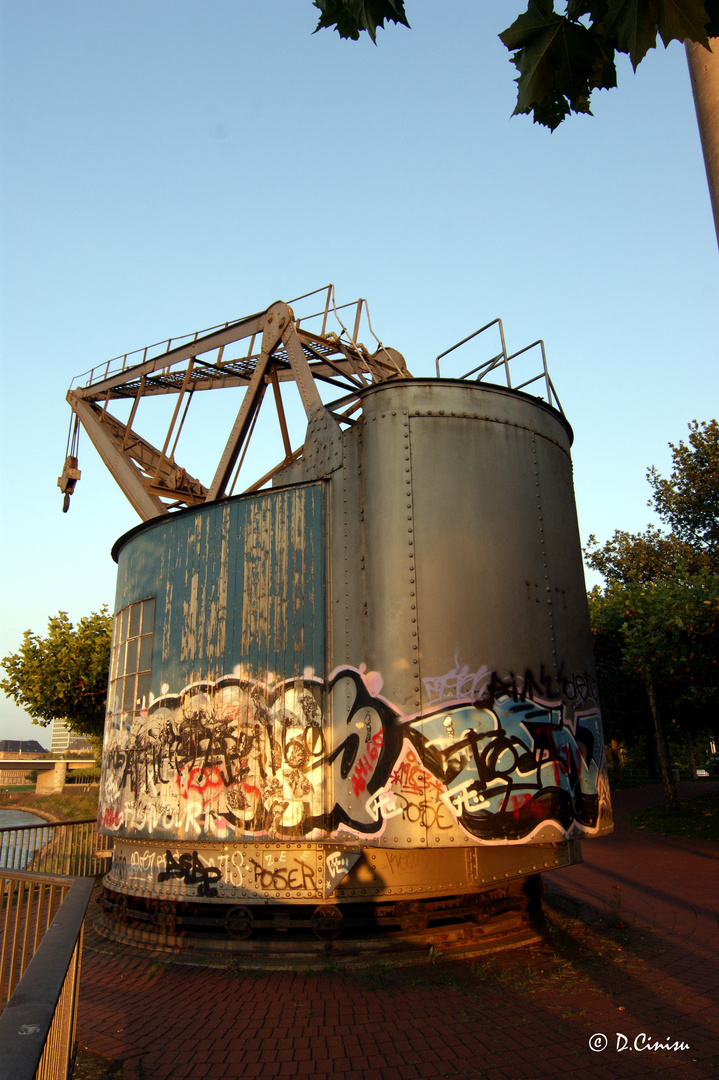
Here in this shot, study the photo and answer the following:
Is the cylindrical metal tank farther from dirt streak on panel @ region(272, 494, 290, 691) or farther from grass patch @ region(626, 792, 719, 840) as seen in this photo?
grass patch @ region(626, 792, 719, 840)

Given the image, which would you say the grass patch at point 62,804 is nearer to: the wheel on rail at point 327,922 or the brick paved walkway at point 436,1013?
the wheel on rail at point 327,922

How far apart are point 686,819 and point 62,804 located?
129ft

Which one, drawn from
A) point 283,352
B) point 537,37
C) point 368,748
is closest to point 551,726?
point 368,748

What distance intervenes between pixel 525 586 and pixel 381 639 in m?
1.85

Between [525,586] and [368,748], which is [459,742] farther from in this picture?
[525,586]

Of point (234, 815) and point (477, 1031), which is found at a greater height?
point (234, 815)

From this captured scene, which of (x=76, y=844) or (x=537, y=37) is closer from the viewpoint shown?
(x=537, y=37)

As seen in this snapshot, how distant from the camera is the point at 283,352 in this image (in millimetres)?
13961

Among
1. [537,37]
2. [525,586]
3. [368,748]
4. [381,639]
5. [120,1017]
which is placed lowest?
[120,1017]

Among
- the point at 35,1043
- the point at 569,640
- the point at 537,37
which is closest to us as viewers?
the point at 35,1043

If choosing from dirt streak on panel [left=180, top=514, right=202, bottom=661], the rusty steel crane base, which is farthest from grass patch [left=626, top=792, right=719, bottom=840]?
dirt streak on panel [left=180, top=514, right=202, bottom=661]

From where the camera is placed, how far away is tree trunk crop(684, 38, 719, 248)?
348 centimetres

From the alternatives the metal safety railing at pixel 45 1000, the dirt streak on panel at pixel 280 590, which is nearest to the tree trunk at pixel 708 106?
the metal safety railing at pixel 45 1000

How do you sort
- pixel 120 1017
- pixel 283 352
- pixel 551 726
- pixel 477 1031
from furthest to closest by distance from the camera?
pixel 283 352 → pixel 551 726 → pixel 120 1017 → pixel 477 1031
